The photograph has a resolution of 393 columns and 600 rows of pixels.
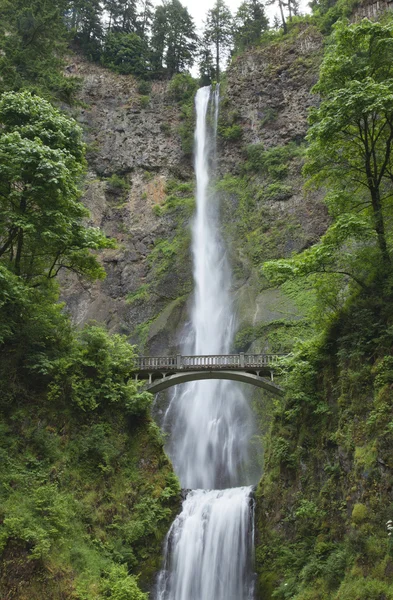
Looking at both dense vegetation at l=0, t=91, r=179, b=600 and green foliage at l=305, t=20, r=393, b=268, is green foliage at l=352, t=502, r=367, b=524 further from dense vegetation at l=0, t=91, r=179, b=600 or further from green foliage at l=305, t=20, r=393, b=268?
green foliage at l=305, t=20, r=393, b=268

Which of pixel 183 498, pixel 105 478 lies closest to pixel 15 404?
pixel 105 478

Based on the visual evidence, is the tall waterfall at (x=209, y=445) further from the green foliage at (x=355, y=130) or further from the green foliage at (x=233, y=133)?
the green foliage at (x=355, y=130)

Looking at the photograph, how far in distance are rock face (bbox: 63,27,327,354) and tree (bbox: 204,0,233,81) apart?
8.07 metres

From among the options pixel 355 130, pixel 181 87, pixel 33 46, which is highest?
pixel 181 87

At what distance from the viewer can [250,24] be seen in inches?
1833

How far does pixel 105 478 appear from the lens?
1560 centimetres

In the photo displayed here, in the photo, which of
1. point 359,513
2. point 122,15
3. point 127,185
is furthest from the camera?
point 122,15

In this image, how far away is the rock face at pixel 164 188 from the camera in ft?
107

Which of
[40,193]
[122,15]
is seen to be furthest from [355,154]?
[122,15]

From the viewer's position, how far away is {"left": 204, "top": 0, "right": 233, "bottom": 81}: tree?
5188 cm

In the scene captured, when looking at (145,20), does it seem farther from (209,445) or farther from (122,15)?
(209,445)

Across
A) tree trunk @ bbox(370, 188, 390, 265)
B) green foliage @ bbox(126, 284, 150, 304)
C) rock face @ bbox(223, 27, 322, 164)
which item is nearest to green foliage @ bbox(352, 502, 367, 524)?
tree trunk @ bbox(370, 188, 390, 265)

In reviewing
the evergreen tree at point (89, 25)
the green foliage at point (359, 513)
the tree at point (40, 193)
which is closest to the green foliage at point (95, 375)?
the tree at point (40, 193)

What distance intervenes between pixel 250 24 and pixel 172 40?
8958 mm
